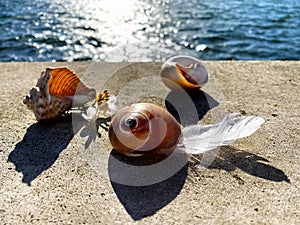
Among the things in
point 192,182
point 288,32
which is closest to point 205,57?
point 288,32

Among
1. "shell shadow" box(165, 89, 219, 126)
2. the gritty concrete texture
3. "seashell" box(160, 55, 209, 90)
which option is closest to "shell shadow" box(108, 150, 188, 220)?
the gritty concrete texture

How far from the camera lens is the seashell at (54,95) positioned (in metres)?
2.44

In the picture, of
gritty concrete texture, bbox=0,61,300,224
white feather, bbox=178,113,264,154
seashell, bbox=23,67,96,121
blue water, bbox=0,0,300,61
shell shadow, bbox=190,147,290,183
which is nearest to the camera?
gritty concrete texture, bbox=0,61,300,224

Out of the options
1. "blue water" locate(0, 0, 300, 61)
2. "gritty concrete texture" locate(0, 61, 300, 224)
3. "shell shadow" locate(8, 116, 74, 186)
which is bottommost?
"blue water" locate(0, 0, 300, 61)

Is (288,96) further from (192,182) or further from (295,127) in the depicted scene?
(192,182)

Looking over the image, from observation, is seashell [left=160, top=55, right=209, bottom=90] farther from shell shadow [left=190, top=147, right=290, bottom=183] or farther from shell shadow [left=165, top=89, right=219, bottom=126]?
shell shadow [left=190, top=147, right=290, bottom=183]

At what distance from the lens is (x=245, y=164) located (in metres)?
2.16

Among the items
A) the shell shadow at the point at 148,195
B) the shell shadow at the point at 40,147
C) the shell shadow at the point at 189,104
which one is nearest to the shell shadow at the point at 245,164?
the shell shadow at the point at 148,195

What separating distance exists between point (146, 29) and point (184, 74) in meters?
3.13

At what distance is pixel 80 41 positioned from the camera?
553cm

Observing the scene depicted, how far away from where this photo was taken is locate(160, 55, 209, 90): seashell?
2896 mm

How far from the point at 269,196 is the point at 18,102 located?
179cm

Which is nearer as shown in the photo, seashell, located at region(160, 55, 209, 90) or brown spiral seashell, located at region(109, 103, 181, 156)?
brown spiral seashell, located at region(109, 103, 181, 156)

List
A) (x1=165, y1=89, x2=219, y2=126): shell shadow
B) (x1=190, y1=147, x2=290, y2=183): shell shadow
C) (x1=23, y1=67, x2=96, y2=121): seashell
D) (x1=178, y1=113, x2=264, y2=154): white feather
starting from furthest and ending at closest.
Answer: (x1=165, y1=89, x2=219, y2=126): shell shadow < (x1=23, y1=67, x2=96, y2=121): seashell < (x1=178, y1=113, x2=264, y2=154): white feather < (x1=190, y1=147, x2=290, y2=183): shell shadow
